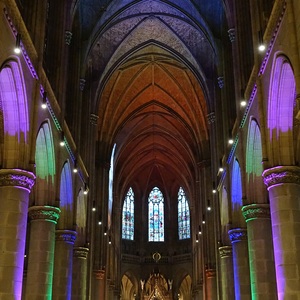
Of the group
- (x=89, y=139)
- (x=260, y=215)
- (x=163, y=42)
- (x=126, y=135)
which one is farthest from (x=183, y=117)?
(x=260, y=215)

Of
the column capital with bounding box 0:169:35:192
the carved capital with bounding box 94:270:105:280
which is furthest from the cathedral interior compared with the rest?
the carved capital with bounding box 94:270:105:280

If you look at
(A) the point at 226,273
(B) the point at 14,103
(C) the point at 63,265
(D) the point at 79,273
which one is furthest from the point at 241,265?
(B) the point at 14,103

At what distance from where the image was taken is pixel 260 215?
1900cm

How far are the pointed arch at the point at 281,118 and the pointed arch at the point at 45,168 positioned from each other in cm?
836

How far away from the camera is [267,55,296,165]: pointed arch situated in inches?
602

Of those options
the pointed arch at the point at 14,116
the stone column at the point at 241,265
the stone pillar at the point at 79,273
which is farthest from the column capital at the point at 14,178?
the stone pillar at the point at 79,273

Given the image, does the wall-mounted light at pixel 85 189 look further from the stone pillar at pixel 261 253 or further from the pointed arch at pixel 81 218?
the stone pillar at pixel 261 253

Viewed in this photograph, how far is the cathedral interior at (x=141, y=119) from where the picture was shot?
48.6 feet

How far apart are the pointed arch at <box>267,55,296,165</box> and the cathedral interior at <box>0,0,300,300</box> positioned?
33mm

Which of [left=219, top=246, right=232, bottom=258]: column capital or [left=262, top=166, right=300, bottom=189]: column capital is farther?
[left=219, top=246, right=232, bottom=258]: column capital

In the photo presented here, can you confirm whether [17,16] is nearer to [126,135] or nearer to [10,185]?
[10,185]

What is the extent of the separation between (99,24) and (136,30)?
4475 mm

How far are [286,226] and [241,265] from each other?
8.52 metres

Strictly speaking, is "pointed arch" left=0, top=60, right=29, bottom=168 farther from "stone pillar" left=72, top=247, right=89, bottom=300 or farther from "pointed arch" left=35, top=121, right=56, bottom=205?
"stone pillar" left=72, top=247, right=89, bottom=300
